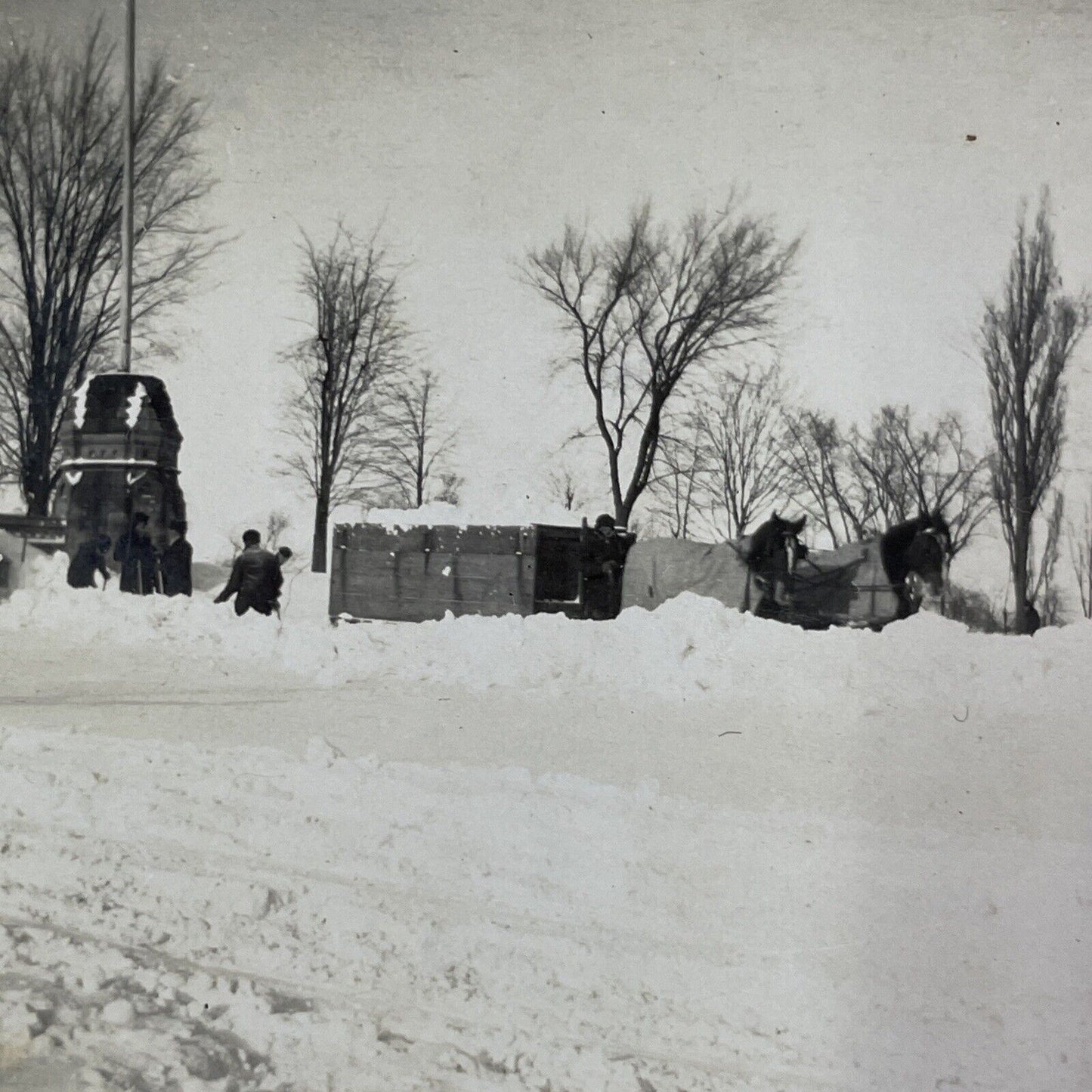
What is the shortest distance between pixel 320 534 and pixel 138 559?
0.95m

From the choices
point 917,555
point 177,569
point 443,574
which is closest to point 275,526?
point 177,569

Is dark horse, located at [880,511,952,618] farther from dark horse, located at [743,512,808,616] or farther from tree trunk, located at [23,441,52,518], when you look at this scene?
tree trunk, located at [23,441,52,518]

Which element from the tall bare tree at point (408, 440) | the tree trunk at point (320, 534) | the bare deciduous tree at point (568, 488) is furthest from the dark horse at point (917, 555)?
the tree trunk at point (320, 534)

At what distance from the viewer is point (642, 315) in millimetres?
3945

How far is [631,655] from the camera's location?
4.14 metres

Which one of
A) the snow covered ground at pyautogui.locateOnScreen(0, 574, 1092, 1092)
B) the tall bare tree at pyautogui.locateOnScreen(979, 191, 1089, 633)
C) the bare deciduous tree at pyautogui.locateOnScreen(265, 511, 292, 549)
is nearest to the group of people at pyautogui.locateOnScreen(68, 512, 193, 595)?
the bare deciduous tree at pyautogui.locateOnScreen(265, 511, 292, 549)

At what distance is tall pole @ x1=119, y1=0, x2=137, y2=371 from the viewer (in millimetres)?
4262

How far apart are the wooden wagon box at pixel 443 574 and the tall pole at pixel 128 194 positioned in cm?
133

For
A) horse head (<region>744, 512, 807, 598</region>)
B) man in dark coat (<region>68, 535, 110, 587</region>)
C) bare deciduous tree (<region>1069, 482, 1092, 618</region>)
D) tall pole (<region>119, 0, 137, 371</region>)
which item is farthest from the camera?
man in dark coat (<region>68, 535, 110, 587</region>)

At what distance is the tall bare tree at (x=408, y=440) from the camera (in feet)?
13.7

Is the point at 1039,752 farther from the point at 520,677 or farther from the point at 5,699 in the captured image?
the point at 5,699

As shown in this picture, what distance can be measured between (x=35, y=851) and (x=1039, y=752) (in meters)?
3.37

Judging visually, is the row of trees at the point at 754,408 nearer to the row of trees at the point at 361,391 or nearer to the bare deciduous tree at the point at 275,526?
the row of trees at the point at 361,391

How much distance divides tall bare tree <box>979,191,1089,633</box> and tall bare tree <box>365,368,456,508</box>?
220 centimetres
